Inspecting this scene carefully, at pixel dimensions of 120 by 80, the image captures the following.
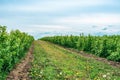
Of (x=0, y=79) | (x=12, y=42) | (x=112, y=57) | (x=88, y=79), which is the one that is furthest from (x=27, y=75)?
(x=112, y=57)

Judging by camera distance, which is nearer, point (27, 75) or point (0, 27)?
point (27, 75)

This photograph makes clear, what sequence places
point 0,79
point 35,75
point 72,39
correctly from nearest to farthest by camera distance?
point 0,79 < point 35,75 < point 72,39

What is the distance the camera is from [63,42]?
65.4m

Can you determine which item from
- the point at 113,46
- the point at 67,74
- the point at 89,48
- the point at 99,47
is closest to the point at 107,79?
the point at 67,74

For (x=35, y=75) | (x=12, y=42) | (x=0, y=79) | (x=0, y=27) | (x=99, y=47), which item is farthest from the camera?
(x=99, y=47)

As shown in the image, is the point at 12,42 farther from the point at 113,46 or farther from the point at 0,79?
the point at 113,46

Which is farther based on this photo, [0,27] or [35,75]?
[0,27]

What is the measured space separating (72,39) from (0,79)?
139 ft

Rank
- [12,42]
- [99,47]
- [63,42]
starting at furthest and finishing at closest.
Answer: [63,42]
[99,47]
[12,42]

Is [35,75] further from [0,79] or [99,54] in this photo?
[99,54]

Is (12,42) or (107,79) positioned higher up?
(12,42)

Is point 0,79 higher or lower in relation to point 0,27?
lower

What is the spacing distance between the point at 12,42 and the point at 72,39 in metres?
34.6

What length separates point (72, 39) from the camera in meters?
58.8
